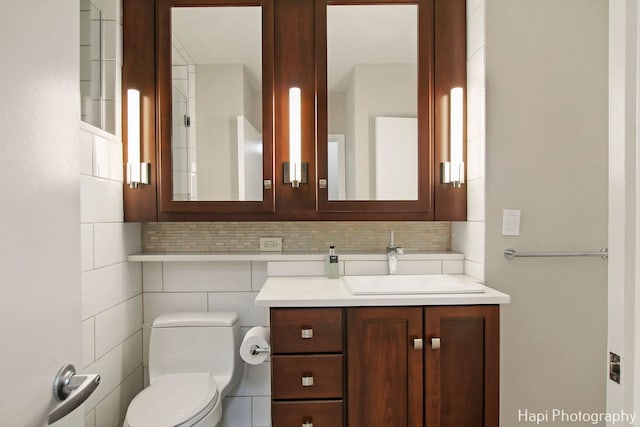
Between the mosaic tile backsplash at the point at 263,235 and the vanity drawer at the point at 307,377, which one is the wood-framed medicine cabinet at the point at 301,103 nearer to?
the mosaic tile backsplash at the point at 263,235

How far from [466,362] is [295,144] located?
1.21m

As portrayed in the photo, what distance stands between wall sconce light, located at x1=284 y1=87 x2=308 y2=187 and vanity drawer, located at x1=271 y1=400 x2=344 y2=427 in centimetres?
95

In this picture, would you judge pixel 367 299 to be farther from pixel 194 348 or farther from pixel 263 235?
pixel 194 348

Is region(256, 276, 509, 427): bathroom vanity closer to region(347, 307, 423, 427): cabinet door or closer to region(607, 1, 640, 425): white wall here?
region(347, 307, 423, 427): cabinet door

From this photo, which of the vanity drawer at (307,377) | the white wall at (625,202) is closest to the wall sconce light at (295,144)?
the vanity drawer at (307,377)

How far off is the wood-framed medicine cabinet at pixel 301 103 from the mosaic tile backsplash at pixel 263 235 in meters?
0.17

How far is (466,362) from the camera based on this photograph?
4.50 feet

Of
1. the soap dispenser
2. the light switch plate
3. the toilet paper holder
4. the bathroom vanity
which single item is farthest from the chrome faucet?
the toilet paper holder

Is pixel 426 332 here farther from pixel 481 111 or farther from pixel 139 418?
pixel 139 418

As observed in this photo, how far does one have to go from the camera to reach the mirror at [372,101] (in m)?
1.74

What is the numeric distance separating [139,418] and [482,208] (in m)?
1.62

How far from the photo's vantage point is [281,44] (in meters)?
1.73

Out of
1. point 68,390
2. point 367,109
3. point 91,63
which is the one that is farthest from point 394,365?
point 91,63

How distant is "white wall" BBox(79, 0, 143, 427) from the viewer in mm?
1417
